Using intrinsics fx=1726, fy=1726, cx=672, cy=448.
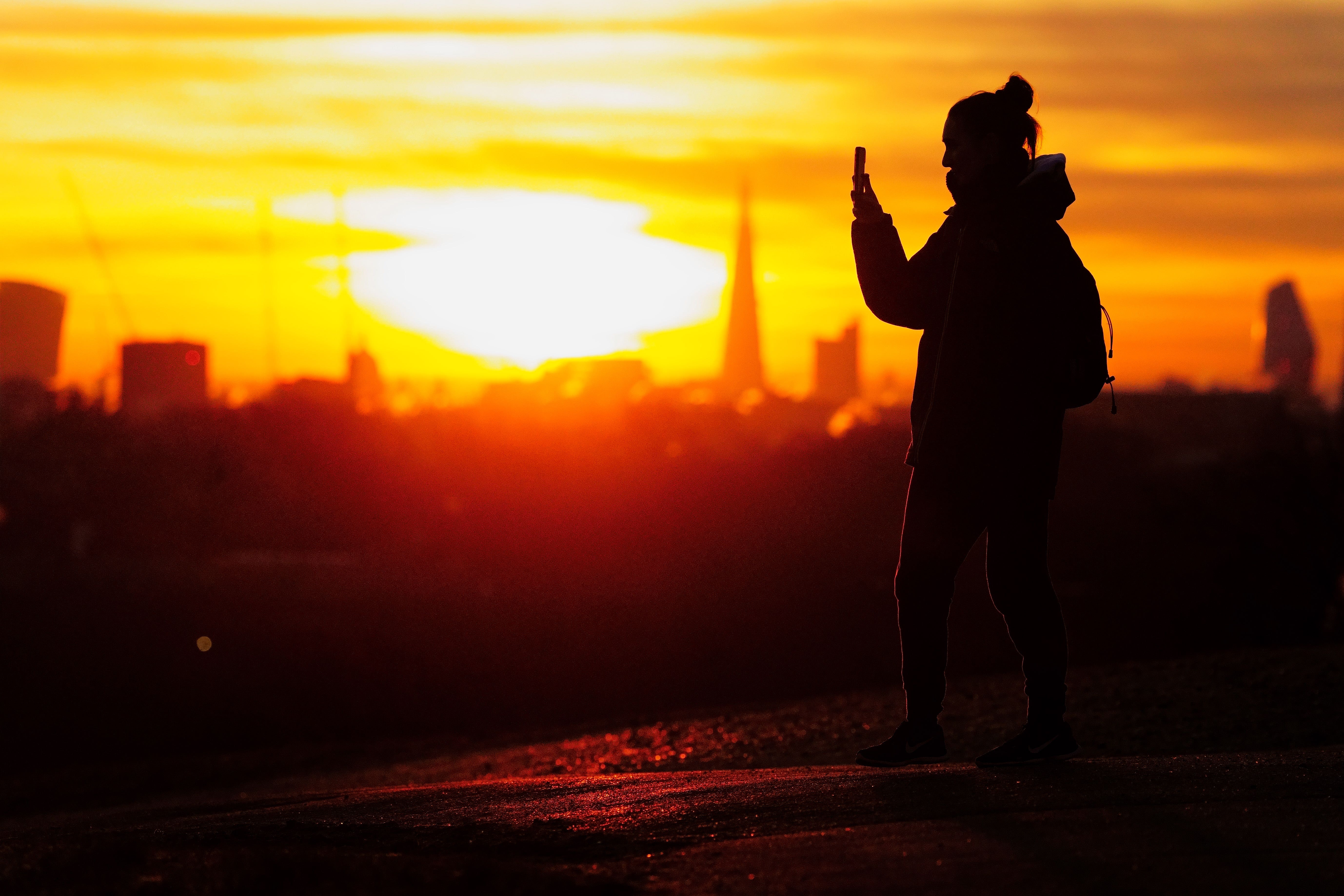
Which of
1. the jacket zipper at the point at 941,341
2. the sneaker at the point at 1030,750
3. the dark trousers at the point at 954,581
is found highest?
the jacket zipper at the point at 941,341

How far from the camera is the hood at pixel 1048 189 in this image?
5.59m

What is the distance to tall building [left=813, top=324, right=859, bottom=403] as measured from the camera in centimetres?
15550

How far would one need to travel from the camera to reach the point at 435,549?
75.6 m

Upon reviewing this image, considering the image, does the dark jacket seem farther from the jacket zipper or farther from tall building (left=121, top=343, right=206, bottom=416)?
tall building (left=121, top=343, right=206, bottom=416)

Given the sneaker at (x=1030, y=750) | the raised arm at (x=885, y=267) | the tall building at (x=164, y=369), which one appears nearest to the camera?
the raised arm at (x=885, y=267)

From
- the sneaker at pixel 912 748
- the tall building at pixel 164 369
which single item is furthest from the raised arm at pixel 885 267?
the tall building at pixel 164 369

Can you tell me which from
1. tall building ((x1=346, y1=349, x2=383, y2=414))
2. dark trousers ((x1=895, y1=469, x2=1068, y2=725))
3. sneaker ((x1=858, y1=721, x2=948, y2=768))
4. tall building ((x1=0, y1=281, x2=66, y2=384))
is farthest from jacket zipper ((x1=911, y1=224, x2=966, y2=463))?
tall building ((x1=346, y1=349, x2=383, y2=414))

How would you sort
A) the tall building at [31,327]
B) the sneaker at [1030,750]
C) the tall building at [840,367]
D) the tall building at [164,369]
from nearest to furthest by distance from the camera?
the sneaker at [1030,750]
the tall building at [31,327]
the tall building at [164,369]
the tall building at [840,367]

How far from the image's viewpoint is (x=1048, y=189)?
18.4ft

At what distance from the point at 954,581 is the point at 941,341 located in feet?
2.62

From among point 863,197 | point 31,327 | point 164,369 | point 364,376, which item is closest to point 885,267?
point 863,197

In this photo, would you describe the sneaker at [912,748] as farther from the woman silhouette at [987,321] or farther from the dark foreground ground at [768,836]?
the woman silhouette at [987,321]

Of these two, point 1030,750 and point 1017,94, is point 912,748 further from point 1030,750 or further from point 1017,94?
point 1017,94

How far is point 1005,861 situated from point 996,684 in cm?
926
